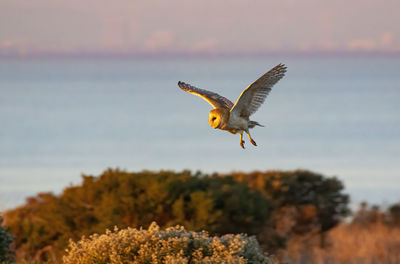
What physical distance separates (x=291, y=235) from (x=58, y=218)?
668 cm

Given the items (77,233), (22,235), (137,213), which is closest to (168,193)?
(137,213)

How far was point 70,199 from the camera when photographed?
49.0 feet

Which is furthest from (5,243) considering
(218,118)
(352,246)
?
(352,246)

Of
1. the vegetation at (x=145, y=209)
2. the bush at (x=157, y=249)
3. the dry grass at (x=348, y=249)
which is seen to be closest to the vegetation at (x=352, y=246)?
the dry grass at (x=348, y=249)

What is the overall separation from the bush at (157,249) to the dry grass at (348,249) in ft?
29.9

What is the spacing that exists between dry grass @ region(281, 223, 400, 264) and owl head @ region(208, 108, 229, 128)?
9.23m

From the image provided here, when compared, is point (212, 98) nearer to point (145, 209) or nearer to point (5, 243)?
point (5, 243)

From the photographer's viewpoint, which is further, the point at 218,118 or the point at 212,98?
the point at 212,98

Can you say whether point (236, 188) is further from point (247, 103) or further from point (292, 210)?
point (247, 103)

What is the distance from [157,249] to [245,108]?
70.7 inches

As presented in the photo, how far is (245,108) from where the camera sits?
8523mm

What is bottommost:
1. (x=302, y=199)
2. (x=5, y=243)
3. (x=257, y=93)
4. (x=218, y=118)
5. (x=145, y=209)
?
(x=5, y=243)

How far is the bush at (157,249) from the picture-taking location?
25.8 ft

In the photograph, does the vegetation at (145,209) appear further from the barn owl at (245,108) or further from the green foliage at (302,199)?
the barn owl at (245,108)
